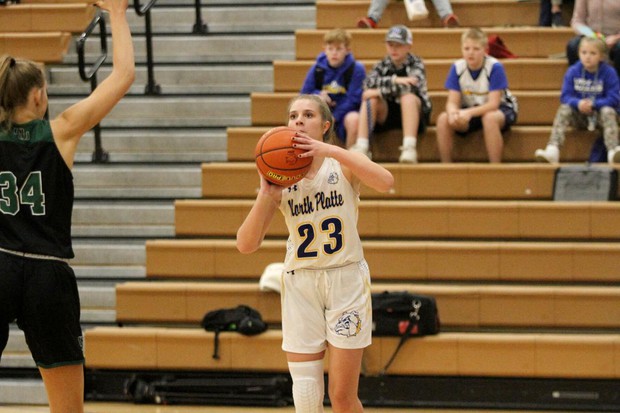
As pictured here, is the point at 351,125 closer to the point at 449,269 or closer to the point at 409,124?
the point at 409,124

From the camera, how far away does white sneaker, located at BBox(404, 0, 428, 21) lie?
8672 millimetres

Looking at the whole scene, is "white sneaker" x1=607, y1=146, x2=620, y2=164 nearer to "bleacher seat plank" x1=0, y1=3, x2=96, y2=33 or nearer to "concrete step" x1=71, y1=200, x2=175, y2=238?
"concrete step" x1=71, y1=200, x2=175, y2=238

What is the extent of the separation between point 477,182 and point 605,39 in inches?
69.8

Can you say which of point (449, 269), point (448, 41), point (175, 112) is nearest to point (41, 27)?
point (175, 112)

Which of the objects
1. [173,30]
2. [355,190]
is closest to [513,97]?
[173,30]

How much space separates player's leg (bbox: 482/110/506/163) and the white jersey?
3.46 meters

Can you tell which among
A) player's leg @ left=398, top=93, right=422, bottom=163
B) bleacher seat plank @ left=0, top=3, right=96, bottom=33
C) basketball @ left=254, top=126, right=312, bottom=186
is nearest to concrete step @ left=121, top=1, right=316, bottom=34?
bleacher seat plank @ left=0, top=3, right=96, bottom=33

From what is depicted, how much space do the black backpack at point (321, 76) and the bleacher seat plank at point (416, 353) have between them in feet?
6.61

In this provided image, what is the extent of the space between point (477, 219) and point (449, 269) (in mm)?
449

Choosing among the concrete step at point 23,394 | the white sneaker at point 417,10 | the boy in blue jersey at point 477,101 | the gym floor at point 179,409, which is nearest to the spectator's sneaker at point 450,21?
the white sneaker at point 417,10

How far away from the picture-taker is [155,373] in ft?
22.4

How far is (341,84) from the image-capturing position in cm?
778

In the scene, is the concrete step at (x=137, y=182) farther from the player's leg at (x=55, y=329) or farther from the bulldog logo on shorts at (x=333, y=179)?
the player's leg at (x=55, y=329)

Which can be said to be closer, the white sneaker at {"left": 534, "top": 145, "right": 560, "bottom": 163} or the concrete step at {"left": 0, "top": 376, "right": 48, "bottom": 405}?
the concrete step at {"left": 0, "top": 376, "right": 48, "bottom": 405}
